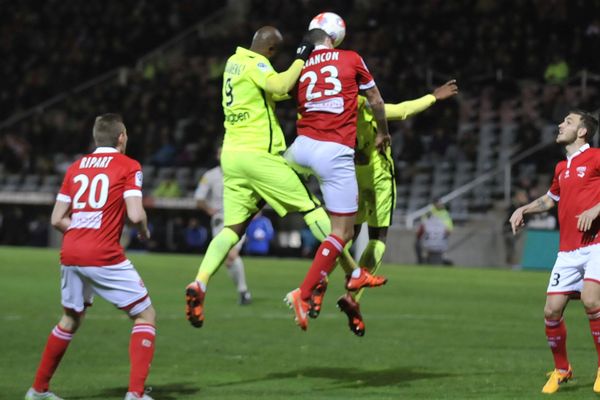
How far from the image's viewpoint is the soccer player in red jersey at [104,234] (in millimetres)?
10180

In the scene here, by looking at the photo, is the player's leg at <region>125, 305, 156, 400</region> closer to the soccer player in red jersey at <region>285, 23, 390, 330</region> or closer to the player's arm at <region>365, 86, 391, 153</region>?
the soccer player in red jersey at <region>285, 23, 390, 330</region>

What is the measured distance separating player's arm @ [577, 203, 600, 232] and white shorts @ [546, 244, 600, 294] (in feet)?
1.07

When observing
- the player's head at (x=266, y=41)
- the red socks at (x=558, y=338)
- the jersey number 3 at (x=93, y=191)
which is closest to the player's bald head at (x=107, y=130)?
the jersey number 3 at (x=93, y=191)

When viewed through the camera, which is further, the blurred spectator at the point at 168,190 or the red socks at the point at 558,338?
the blurred spectator at the point at 168,190

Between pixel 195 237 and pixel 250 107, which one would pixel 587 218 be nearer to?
pixel 250 107

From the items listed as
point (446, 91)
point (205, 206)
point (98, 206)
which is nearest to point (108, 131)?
point (98, 206)

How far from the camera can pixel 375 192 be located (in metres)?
12.7

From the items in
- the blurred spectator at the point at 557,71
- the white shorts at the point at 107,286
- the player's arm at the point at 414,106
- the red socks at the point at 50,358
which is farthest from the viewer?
the blurred spectator at the point at 557,71

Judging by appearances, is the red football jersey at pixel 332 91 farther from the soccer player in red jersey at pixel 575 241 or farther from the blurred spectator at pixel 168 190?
the blurred spectator at pixel 168 190

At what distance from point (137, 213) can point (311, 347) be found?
5.97 metres

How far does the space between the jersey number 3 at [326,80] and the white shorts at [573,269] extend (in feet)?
8.18

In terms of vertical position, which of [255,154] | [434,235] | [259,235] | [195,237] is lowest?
[195,237]

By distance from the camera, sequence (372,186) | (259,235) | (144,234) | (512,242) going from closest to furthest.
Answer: (144,234) < (372,186) < (512,242) < (259,235)

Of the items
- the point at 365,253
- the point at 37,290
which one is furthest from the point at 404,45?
the point at 365,253
